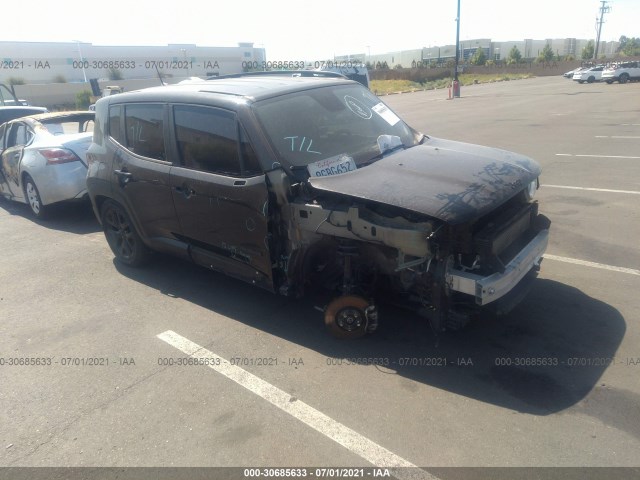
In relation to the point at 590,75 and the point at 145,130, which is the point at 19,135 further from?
the point at 590,75

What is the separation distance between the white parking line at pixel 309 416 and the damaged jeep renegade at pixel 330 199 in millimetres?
733

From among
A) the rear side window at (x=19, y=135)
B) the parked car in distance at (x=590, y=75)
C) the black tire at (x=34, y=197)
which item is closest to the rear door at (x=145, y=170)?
the black tire at (x=34, y=197)

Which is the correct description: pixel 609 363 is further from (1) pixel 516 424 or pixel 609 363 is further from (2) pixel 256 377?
(2) pixel 256 377

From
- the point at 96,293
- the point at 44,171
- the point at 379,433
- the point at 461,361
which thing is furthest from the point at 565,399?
the point at 44,171

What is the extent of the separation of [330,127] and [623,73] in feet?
149

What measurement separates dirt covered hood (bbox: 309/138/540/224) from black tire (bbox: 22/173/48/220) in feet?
19.5

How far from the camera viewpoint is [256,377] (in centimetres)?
356

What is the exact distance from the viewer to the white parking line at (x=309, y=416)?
107 inches

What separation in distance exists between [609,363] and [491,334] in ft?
2.64

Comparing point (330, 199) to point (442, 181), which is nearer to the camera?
point (442, 181)

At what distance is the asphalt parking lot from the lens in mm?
2846

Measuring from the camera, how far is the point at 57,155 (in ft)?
24.3

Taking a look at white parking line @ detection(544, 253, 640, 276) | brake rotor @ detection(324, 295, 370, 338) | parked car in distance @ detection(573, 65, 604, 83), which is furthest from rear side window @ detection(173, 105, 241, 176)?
parked car in distance @ detection(573, 65, 604, 83)

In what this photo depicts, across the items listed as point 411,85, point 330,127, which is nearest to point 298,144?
point 330,127
